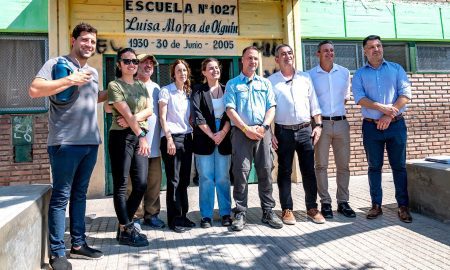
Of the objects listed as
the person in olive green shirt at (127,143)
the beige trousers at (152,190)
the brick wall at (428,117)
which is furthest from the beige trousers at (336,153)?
the brick wall at (428,117)

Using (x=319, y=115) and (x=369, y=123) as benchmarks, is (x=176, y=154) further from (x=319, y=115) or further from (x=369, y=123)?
(x=369, y=123)

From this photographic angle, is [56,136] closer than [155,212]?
Yes

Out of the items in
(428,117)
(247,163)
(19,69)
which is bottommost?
(247,163)

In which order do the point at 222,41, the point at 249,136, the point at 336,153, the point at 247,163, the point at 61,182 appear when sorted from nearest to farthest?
the point at 61,182, the point at 249,136, the point at 247,163, the point at 336,153, the point at 222,41

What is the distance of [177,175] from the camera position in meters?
4.14

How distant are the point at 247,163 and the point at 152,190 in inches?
47.5

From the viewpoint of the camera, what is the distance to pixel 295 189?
21.0 ft

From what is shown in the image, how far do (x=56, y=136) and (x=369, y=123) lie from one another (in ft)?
11.7

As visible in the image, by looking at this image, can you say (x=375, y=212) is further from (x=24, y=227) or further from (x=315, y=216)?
(x=24, y=227)

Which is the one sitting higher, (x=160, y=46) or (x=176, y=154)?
(x=160, y=46)

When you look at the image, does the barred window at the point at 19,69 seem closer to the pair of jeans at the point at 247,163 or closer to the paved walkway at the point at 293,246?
the paved walkway at the point at 293,246

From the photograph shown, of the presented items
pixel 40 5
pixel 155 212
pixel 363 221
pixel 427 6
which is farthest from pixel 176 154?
pixel 427 6

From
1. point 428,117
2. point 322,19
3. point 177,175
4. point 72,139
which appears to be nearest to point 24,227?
point 72,139

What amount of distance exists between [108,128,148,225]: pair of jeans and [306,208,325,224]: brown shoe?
2054 mm
